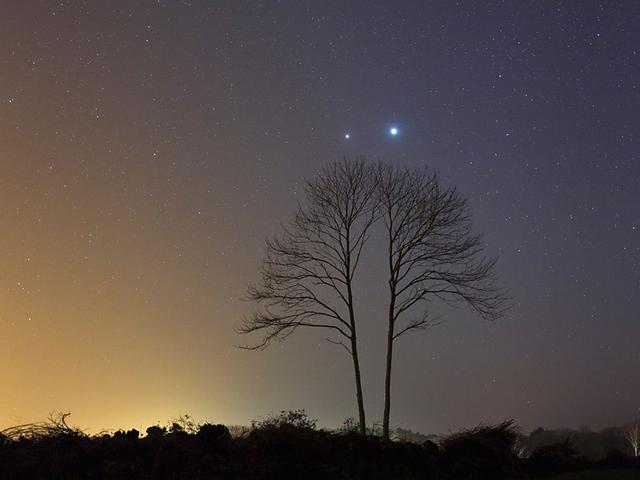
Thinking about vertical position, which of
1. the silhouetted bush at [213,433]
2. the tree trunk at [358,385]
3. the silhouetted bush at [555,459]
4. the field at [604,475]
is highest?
the tree trunk at [358,385]

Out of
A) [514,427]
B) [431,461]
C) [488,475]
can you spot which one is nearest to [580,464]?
[514,427]

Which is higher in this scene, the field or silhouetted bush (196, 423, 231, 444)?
silhouetted bush (196, 423, 231, 444)

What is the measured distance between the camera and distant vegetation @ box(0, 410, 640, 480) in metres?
9.74

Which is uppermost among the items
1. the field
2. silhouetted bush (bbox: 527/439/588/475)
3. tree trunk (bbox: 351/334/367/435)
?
tree trunk (bbox: 351/334/367/435)

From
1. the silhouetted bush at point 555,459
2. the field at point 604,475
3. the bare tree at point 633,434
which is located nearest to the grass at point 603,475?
the field at point 604,475

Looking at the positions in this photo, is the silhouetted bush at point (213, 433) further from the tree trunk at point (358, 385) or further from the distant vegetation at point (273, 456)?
the tree trunk at point (358, 385)

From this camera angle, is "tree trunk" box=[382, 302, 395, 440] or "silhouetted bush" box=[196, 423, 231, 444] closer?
"silhouetted bush" box=[196, 423, 231, 444]

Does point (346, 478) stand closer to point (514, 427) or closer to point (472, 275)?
point (514, 427)

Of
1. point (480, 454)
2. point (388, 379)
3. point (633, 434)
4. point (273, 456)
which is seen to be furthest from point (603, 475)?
Answer: point (633, 434)

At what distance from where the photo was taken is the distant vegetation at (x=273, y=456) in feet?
32.0

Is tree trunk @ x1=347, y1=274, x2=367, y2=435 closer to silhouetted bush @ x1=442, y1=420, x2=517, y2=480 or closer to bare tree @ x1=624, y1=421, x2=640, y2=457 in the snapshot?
silhouetted bush @ x1=442, y1=420, x2=517, y2=480

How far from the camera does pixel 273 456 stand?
10.8m

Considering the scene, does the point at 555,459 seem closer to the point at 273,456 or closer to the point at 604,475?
the point at 604,475

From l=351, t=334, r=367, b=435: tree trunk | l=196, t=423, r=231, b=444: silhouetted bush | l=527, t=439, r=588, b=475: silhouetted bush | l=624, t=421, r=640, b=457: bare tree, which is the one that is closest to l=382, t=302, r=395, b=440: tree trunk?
l=351, t=334, r=367, b=435: tree trunk
